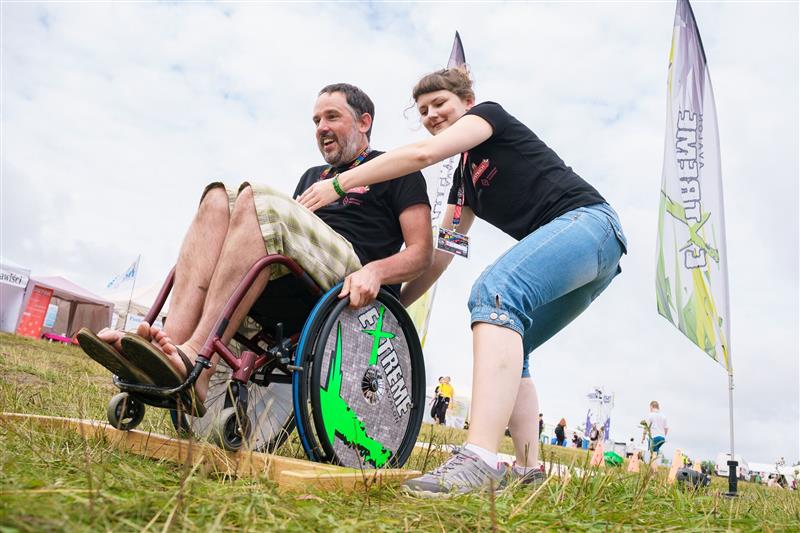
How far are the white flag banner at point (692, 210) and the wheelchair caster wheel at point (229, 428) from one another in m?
5.75

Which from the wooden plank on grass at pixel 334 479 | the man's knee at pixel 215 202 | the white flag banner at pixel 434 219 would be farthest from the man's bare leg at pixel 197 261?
the white flag banner at pixel 434 219

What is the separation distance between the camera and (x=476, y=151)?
2.15m

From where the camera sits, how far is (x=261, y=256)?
73.3 inches

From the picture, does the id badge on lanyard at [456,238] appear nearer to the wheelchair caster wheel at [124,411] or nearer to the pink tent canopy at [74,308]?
the wheelchair caster wheel at [124,411]

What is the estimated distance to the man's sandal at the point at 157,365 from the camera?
1.56 metres

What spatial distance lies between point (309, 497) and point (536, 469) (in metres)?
0.98

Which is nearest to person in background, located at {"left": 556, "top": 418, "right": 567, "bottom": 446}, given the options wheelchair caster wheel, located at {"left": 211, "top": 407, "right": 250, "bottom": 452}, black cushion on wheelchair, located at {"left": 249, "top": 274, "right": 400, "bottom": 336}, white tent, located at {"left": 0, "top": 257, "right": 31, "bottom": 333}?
white tent, located at {"left": 0, "top": 257, "right": 31, "bottom": 333}

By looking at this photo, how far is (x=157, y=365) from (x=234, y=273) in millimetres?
363

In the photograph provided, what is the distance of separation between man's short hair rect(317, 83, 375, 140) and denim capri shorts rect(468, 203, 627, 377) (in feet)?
3.65

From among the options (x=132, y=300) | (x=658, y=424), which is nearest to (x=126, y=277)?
(x=132, y=300)

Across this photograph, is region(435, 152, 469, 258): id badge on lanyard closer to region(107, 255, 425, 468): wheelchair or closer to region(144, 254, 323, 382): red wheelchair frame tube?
region(107, 255, 425, 468): wheelchair

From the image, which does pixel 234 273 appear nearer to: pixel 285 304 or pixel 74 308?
pixel 285 304

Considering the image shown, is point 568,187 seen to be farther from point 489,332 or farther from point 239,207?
point 239,207

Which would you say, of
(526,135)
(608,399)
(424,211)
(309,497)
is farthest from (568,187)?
(608,399)
